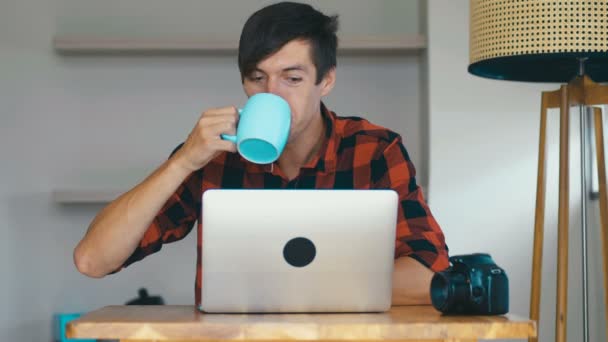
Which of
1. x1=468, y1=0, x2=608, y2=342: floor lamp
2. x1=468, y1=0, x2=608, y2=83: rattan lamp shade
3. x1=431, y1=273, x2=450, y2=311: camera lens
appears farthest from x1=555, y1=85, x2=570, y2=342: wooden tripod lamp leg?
x1=431, y1=273, x2=450, y2=311: camera lens

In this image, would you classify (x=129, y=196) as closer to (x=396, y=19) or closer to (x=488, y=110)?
(x=488, y=110)

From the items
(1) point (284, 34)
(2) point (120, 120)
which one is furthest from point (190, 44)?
(1) point (284, 34)

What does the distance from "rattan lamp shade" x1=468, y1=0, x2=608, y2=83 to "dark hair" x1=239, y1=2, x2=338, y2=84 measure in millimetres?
380

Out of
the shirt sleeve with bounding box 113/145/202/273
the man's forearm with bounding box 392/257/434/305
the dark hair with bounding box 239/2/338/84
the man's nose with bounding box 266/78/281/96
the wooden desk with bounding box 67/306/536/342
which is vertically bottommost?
the wooden desk with bounding box 67/306/536/342

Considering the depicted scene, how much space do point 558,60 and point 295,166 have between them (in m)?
0.80

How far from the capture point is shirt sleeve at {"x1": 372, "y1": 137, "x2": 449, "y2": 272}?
158cm

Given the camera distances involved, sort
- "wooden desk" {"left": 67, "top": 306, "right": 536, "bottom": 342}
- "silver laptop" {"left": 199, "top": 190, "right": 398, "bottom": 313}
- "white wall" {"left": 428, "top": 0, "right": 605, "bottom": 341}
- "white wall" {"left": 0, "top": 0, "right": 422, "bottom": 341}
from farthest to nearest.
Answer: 1. "white wall" {"left": 0, "top": 0, "right": 422, "bottom": 341}
2. "white wall" {"left": 428, "top": 0, "right": 605, "bottom": 341}
3. "silver laptop" {"left": 199, "top": 190, "right": 398, "bottom": 313}
4. "wooden desk" {"left": 67, "top": 306, "right": 536, "bottom": 342}

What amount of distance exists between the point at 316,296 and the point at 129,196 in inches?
18.1

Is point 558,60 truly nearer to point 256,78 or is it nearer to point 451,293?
point 256,78

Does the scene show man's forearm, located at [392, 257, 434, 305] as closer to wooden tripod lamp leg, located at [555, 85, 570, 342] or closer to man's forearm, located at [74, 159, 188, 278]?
man's forearm, located at [74, 159, 188, 278]

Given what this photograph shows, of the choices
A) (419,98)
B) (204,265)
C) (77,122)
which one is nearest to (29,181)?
(77,122)

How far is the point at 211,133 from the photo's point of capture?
137 cm

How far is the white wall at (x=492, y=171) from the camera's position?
3.06 metres

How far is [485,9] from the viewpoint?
2.06 meters
